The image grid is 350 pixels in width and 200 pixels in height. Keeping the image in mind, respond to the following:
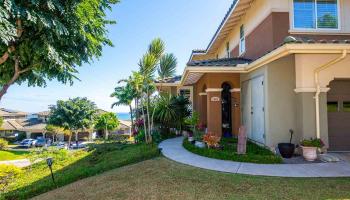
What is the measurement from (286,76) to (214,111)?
396 cm

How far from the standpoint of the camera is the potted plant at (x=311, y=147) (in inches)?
345

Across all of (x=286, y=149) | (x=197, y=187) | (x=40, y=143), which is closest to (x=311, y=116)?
(x=286, y=149)

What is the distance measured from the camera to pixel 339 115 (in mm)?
10164

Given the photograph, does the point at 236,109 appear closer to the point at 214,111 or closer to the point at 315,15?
the point at 214,111

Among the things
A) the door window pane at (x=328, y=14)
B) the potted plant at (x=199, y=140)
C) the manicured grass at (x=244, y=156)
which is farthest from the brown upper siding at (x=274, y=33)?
the potted plant at (x=199, y=140)

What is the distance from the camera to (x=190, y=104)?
60.3 ft

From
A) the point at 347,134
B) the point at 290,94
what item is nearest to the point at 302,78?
the point at 290,94

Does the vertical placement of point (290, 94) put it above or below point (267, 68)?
below

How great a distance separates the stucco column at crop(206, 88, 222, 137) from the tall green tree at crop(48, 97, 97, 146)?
37.5 metres

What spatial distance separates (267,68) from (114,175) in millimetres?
6929

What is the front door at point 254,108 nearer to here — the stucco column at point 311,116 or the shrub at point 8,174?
the stucco column at point 311,116

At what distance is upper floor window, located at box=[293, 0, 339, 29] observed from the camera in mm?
11219

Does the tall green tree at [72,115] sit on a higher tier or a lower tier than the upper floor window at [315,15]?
lower

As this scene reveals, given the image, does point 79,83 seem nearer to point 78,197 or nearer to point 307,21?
point 78,197
